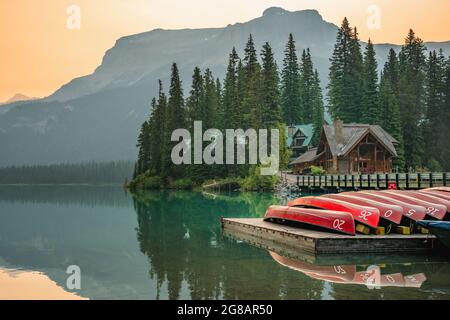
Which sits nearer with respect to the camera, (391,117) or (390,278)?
(390,278)

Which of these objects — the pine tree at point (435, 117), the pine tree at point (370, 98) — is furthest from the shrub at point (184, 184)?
the pine tree at point (435, 117)

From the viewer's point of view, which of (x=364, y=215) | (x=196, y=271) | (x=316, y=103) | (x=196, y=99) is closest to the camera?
(x=196, y=271)

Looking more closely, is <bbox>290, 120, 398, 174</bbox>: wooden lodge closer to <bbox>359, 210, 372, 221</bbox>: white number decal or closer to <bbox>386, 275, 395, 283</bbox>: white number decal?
<bbox>359, 210, 372, 221</bbox>: white number decal

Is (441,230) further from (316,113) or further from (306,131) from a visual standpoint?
(316,113)

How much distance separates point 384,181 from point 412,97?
34.0m

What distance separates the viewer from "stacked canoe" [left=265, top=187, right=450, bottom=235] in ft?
65.8

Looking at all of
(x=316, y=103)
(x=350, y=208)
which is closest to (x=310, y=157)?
(x=316, y=103)

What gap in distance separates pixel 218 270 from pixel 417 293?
580 cm

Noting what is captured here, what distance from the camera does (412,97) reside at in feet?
236

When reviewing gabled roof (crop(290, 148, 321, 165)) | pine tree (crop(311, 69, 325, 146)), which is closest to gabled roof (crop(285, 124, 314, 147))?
pine tree (crop(311, 69, 325, 146))

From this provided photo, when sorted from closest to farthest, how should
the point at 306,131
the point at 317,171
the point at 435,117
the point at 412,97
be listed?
1. the point at 317,171
2. the point at 435,117
3. the point at 412,97
4. the point at 306,131

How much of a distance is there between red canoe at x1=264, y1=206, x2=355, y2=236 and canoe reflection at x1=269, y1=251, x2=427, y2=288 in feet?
9.11

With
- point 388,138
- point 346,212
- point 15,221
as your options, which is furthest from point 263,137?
point 346,212
